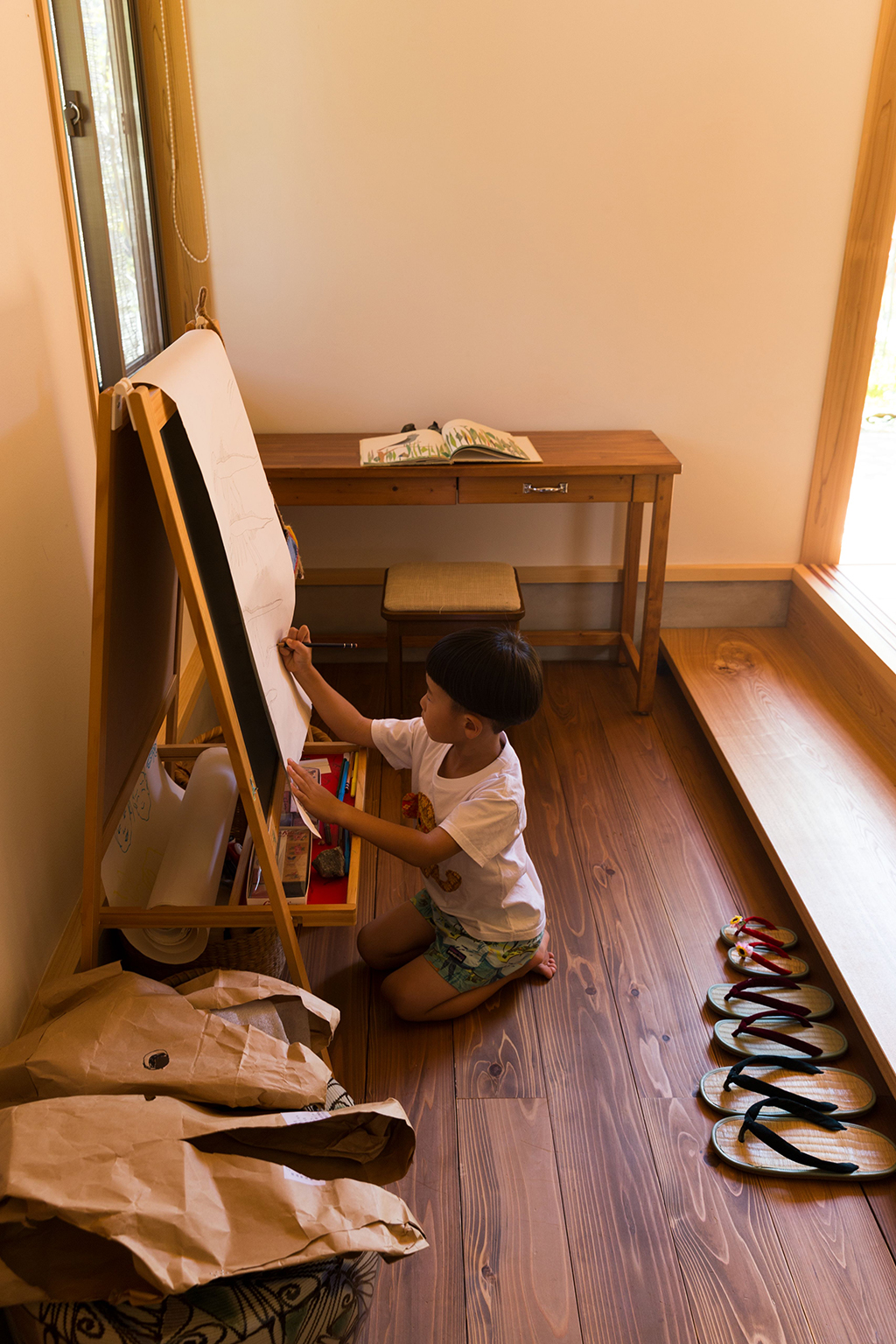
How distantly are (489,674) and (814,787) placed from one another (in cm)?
115

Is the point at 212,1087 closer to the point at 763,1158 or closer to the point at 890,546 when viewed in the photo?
the point at 763,1158

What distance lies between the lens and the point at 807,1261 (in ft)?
4.39

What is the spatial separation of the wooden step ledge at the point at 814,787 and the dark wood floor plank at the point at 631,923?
10.6 inches

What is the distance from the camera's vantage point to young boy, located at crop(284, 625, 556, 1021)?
4.95 feet

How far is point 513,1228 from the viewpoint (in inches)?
54.8

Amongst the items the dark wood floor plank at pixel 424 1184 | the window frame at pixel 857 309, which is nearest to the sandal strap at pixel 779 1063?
the dark wood floor plank at pixel 424 1184

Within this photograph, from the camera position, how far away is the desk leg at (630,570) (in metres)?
2.94

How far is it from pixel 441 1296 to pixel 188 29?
2.85 m

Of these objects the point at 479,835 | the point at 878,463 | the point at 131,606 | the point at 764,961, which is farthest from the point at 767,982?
the point at 878,463

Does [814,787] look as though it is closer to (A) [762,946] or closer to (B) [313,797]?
(A) [762,946]

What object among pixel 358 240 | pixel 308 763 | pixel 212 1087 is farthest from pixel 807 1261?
pixel 358 240

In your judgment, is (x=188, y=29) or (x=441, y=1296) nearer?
(x=441, y=1296)

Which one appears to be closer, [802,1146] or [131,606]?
[131,606]

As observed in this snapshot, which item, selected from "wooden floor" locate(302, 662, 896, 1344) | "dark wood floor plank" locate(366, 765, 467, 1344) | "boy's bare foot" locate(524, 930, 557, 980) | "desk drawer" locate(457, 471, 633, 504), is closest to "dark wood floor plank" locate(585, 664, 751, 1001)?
"wooden floor" locate(302, 662, 896, 1344)
